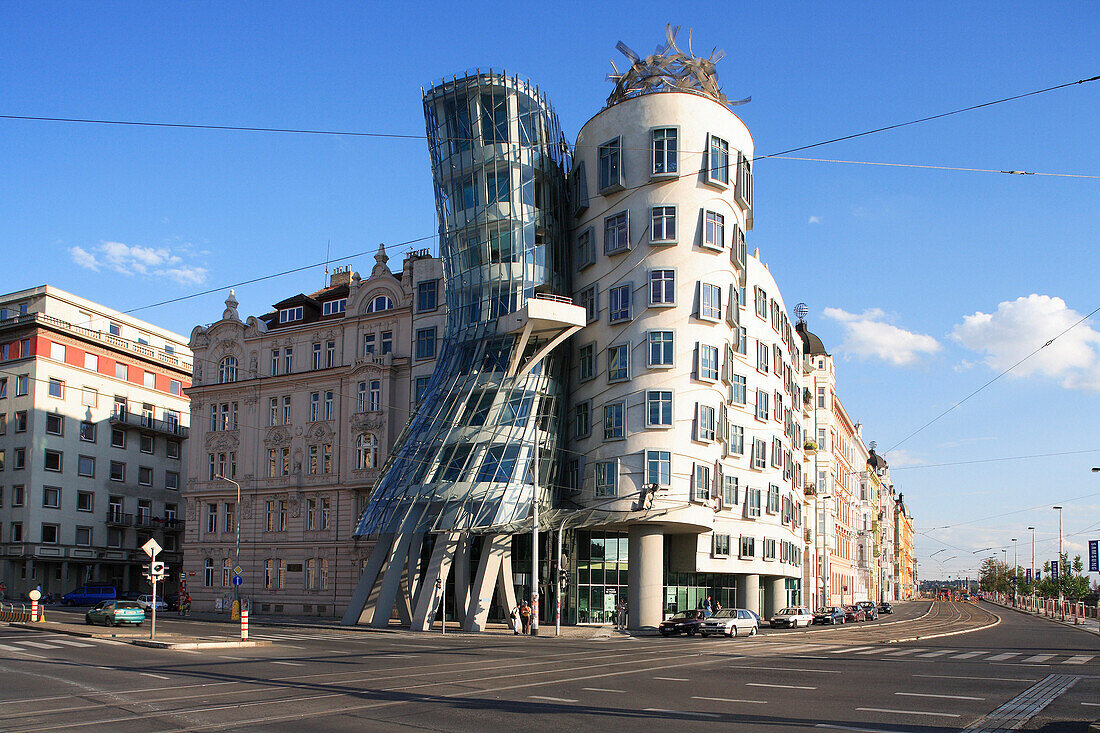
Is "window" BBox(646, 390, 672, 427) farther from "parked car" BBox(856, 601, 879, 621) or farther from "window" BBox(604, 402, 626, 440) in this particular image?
"parked car" BBox(856, 601, 879, 621)

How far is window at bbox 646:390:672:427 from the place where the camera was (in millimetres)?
51469

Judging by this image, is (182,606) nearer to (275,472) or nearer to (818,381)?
(275,472)

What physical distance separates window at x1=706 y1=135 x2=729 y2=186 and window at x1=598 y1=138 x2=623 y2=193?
194 inches

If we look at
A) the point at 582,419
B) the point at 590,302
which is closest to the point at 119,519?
the point at 582,419

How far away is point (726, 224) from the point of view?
54.8 metres

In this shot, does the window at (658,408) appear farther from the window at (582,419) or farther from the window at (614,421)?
the window at (582,419)

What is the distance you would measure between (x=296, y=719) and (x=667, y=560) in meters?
42.4

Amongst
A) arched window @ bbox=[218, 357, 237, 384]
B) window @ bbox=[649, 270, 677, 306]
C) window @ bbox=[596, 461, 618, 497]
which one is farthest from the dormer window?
window @ bbox=[649, 270, 677, 306]

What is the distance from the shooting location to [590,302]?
55.8 meters

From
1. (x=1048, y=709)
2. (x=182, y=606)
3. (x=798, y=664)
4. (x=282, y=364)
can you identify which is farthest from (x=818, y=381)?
(x=1048, y=709)

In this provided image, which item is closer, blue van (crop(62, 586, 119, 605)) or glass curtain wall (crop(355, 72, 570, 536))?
glass curtain wall (crop(355, 72, 570, 536))

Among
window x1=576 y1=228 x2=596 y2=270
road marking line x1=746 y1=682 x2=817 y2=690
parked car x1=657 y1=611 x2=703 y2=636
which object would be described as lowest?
parked car x1=657 y1=611 x2=703 y2=636

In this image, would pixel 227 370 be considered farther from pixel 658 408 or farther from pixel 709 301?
pixel 709 301

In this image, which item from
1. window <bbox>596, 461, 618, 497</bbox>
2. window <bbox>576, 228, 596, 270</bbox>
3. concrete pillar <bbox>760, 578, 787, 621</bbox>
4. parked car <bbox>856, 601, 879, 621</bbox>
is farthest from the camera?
parked car <bbox>856, 601, 879, 621</bbox>
